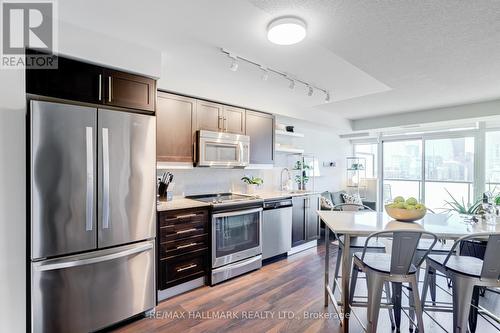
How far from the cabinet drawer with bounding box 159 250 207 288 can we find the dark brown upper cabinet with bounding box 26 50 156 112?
1.62 m

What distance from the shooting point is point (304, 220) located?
14.0 ft

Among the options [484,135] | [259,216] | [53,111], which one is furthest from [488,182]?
[53,111]

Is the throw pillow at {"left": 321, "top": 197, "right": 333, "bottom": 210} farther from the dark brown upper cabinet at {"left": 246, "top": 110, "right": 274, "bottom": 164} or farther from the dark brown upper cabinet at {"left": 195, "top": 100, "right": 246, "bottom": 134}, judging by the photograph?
the dark brown upper cabinet at {"left": 195, "top": 100, "right": 246, "bottom": 134}

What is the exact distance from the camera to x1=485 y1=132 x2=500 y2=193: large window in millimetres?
4695

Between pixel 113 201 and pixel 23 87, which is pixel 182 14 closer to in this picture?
pixel 23 87

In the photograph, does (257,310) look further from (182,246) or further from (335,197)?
(335,197)

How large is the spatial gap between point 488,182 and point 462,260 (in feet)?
13.7

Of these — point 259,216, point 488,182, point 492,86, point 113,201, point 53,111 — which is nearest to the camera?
point 53,111

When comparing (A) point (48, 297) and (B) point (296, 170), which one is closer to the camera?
(A) point (48, 297)

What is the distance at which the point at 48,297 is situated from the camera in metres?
1.85

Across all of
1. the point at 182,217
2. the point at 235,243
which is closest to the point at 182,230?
the point at 182,217

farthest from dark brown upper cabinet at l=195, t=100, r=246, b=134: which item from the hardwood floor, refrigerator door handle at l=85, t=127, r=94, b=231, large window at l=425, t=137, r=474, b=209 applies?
large window at l=425, t=137, r=474, b=209

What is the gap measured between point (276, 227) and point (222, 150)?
144 centimetres

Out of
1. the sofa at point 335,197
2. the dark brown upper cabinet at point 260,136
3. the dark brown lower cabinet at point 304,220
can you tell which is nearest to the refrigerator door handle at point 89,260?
the dark brown upper cabinet at point 260,136
